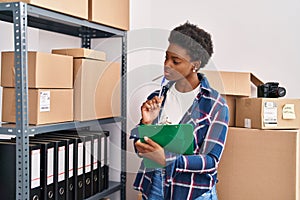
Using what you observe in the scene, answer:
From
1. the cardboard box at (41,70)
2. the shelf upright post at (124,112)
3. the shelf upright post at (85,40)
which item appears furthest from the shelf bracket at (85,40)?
the cardboard box at (41,70)

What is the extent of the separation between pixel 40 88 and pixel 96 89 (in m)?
0.44

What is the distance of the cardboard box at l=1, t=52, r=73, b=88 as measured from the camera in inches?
67.9

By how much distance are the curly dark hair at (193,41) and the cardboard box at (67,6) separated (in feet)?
1.43

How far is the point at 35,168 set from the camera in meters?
1.76

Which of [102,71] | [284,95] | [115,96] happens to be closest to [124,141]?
[115,96]

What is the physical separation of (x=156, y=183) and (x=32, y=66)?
75cm

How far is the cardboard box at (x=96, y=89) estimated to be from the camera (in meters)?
2.03

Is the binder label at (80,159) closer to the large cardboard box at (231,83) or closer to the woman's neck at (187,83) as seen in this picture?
the woman's neck at (187,83)

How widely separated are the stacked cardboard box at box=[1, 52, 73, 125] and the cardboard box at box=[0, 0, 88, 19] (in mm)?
198

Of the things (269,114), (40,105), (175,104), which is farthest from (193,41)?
(40,105)

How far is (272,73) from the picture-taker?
2.49m

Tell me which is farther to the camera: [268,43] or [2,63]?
[268,43]

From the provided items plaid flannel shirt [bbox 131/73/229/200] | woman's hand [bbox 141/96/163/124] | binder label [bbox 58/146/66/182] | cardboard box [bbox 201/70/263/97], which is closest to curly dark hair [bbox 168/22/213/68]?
plaid flannel shirt [bbox 131/73/229/200]

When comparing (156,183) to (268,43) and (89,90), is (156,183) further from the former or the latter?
(268,43)
